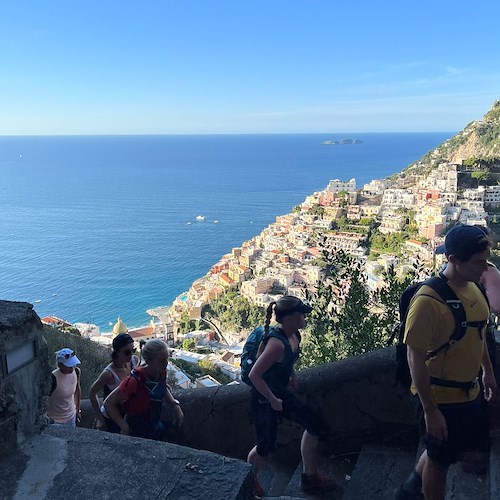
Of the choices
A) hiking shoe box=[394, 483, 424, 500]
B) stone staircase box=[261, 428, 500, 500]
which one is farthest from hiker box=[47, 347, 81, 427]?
hiking shoe box=[394, 483, 424, 500]

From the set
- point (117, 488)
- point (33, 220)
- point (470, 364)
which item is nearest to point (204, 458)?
point (117, 488)

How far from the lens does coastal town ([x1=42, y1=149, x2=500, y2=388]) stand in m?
33.2

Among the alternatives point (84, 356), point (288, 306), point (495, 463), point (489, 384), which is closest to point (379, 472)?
Result: point (495, 463)

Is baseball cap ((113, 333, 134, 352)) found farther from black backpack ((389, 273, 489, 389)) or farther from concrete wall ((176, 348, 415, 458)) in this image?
black backpack ((389, 273, 489, 389))

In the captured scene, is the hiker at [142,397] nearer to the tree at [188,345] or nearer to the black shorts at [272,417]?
the black shorts at [272,417]

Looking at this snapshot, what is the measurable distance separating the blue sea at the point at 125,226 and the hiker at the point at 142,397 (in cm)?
3427

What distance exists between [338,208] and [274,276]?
17050 mm

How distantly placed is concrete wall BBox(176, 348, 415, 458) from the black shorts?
0.75 feet

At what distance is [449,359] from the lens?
1.85m

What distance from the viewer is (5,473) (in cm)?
148

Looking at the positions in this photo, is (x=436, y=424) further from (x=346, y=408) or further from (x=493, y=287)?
(x=346, y=408)

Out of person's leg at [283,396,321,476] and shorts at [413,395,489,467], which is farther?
person's leg at [283,396,321,476]

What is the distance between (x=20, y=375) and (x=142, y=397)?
103 cm

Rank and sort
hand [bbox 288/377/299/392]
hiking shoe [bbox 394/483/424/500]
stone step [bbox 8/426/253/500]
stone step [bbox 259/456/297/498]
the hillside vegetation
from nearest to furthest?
stone step [bbox 8/426/253/500], hiking shoe [bbox 394/483/424/500], hand [bbox 288/377/299/392], stone step [bbox 259/456/297/498], the hillside vegetation
